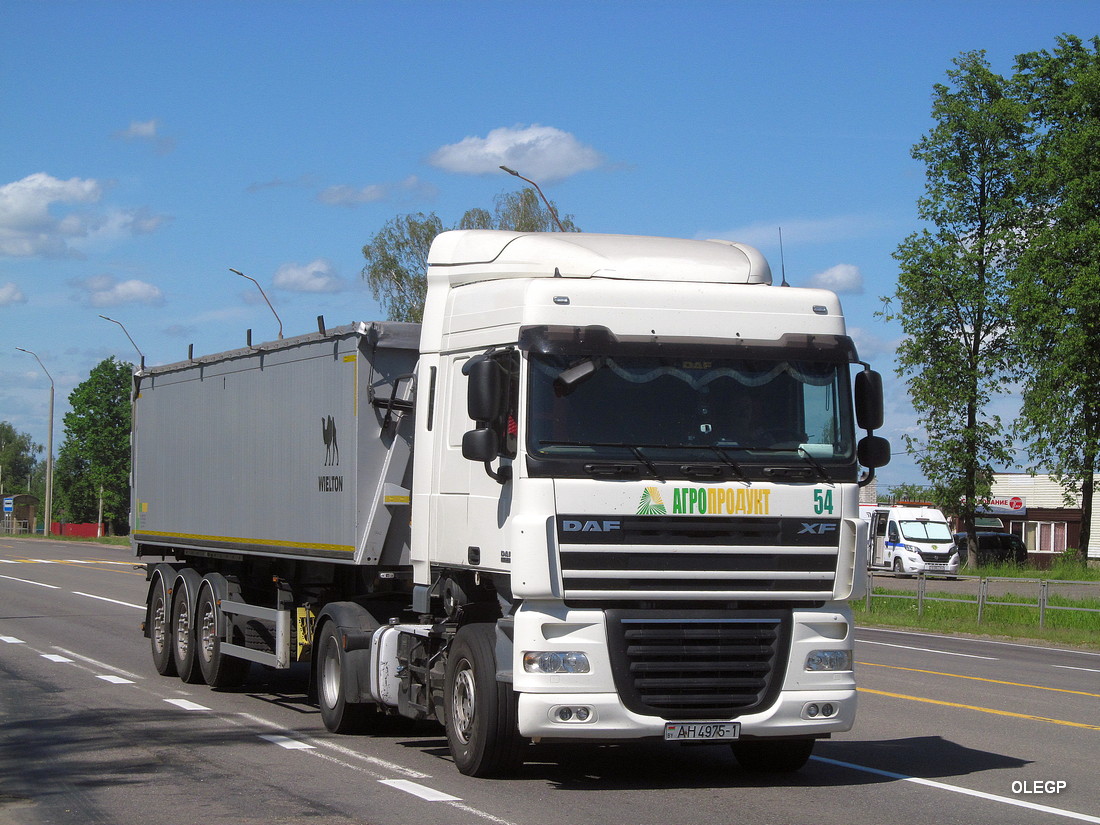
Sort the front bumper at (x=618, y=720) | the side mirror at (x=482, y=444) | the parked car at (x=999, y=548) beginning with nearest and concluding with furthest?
1. the front bumper at (x=618, y=720)
2. the side mirror at (x=482, y=444)
3. the parked car at (x=999, y=548)

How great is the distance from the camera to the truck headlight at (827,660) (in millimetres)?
9445

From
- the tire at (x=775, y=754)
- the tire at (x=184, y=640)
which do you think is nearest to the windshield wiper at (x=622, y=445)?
the tire at (x=775, y=754)

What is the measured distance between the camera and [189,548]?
1662 centimetres

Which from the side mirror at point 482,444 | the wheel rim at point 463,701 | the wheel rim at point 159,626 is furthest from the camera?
the wheel rim at point 159,626

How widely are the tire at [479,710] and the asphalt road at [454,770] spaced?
0.18 meters

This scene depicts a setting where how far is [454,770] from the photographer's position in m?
10.1

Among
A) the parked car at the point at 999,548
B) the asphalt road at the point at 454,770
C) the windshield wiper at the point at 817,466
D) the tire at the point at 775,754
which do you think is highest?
the windshield wiper at the point at 817,466

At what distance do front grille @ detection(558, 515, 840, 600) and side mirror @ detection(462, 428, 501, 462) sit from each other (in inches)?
25.5

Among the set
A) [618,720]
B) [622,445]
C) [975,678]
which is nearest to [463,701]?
[618,720]

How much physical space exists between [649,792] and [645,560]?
160cm

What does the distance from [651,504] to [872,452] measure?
175 cm

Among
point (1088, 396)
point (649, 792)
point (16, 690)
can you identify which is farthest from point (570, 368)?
point (1088, 396)

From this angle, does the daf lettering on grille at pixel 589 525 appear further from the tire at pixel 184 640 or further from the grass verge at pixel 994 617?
the grass verge at pixel 994 617

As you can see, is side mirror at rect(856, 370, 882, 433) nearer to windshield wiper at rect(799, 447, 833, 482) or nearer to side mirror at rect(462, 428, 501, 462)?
windshield wiper at rect(799, 447, 833, 482)
